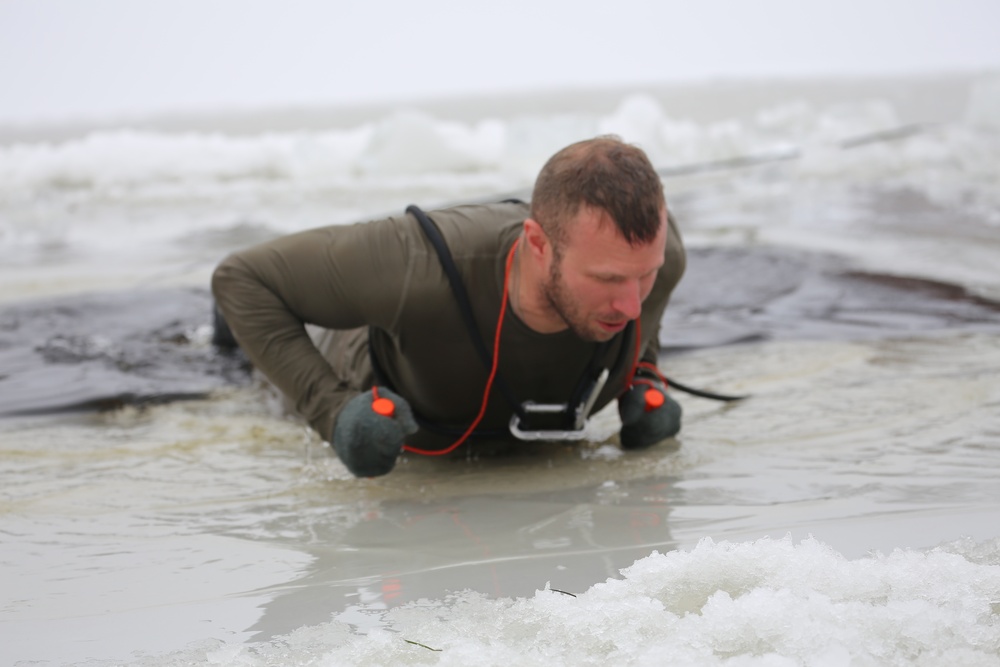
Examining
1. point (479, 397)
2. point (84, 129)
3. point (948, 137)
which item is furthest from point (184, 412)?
point (84, 129)

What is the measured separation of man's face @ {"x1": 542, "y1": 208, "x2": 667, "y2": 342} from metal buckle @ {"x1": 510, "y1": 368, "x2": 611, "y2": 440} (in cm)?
22

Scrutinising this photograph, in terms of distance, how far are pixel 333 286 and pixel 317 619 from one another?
90cm

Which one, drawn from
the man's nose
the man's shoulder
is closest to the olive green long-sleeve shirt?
the man's shoulder

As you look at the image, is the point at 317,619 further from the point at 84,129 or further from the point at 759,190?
the point at 84,129

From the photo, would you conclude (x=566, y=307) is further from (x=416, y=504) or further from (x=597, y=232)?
(x=416, y=504)

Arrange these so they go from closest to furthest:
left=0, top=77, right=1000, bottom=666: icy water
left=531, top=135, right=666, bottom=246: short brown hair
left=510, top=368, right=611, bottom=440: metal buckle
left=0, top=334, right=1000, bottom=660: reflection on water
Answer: left=0, top=77, right=1000, bottom=666: icy water → left=0, top=334, right=1000, bottom=660: reflection on water → left=531, top=135, right=666, bottom=246: short brown hair → left=510, top=368, right=611, bottom=440: metal buckle

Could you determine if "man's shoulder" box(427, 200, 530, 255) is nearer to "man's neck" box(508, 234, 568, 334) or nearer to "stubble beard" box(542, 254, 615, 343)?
"man's neck" box(508, 234, 568, 334)

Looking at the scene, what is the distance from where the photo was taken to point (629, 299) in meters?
2.21

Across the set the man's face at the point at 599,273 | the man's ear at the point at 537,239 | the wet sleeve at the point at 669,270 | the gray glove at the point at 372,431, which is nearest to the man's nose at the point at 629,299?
the man's face at the point at 599,273

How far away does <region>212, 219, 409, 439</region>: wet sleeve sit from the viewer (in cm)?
238

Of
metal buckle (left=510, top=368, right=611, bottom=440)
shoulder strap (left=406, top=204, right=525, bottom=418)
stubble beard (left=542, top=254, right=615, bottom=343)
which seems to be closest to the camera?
stubble beard (left=542, top=254, right=615, bottom=343)

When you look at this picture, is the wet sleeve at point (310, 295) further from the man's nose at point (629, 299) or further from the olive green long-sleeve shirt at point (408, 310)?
the man's nose at point (629, 299)

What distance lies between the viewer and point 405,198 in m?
7.79

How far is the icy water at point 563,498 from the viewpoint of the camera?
5.23 feet
